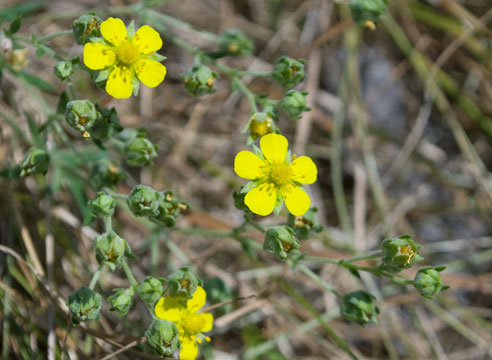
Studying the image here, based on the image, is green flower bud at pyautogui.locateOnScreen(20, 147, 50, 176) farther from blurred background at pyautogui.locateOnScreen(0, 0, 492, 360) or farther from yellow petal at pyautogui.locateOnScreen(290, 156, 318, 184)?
yellow petal at pyautogui.locateOnScreen(290, 156, 318, 184)

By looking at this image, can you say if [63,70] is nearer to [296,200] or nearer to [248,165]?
[248,165]

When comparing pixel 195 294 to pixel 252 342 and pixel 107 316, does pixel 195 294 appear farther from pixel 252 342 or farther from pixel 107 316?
pixel 252 342

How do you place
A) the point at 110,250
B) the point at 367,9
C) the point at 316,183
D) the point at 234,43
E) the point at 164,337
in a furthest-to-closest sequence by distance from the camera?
the point at 316,183, the point at 234,43, the point at 367,9, the point at 110,250, the point at 164,337

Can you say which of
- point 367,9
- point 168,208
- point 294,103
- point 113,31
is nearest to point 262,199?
point 168,208

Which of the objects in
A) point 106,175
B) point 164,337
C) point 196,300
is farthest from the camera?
point 106,175

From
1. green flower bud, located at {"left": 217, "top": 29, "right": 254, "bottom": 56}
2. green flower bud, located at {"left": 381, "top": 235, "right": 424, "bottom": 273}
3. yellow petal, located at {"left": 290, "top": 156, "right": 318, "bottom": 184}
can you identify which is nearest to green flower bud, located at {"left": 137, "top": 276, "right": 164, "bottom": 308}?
yellow petal, located at {"left": 290, "top": 156, "right": 318, "bottom": 184}

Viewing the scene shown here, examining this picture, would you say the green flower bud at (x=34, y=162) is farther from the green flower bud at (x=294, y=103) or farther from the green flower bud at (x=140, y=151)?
the green flower bud at (x=294, y=103)

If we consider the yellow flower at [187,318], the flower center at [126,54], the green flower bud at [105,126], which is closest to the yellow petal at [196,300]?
the yellow flower at [187,318]

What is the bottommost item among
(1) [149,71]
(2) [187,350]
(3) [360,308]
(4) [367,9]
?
(2) [187,350]
